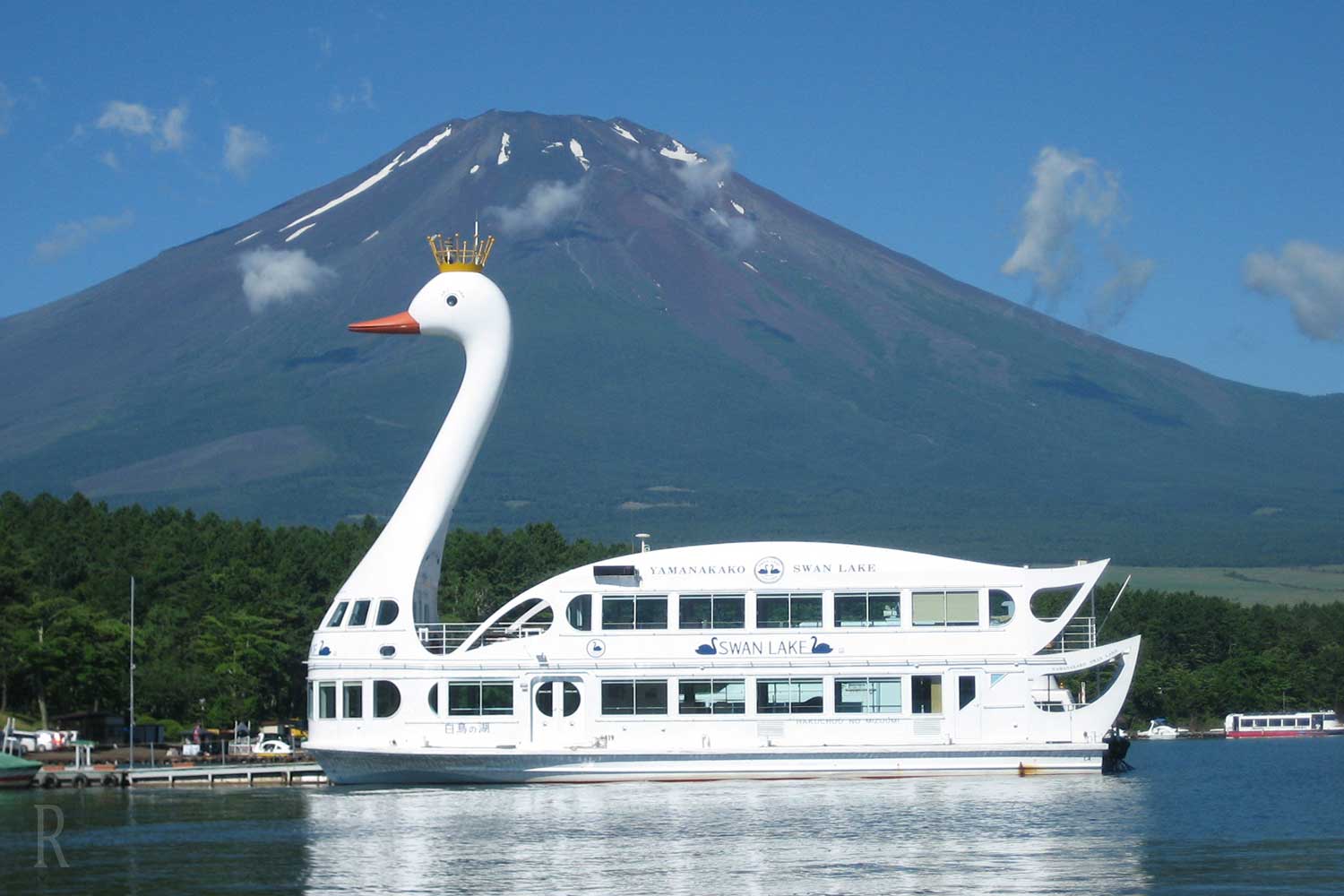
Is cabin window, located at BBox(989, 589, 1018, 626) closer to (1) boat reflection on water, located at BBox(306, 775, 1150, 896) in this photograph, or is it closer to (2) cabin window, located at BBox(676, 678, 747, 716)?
(1) boat reflection on water, located at BBox(306, 775, 1150, 896)

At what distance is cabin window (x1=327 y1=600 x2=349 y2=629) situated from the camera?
42.6 metres

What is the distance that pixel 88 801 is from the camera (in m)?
43.3

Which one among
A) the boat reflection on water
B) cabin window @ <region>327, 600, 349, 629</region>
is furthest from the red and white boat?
cabin window @ <region>327, 600, 349, 629</region>

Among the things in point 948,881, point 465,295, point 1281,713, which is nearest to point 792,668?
point 465,295

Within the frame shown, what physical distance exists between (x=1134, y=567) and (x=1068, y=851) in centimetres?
12501

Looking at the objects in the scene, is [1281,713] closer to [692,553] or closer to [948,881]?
[692,553]

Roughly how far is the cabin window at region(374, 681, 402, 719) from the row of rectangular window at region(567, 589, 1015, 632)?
384cm

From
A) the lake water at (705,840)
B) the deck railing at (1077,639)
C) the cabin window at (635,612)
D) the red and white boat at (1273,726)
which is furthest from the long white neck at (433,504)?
the red and white boat at (1273,726)

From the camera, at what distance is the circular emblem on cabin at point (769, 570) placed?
41.9 metres

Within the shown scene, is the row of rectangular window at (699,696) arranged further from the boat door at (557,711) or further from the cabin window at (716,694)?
the boat door at (557,711)

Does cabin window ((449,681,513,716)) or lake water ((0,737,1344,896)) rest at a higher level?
cabin window ((449,681,513,716))

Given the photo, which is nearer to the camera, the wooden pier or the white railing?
the white railing

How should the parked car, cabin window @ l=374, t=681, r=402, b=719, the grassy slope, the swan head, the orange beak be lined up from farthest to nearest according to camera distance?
the grassy slope, the parked car, the swan head, the orange beak, cabin window @ l=374, t=681, r=402, b=719

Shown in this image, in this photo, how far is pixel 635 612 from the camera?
42.1 meters
